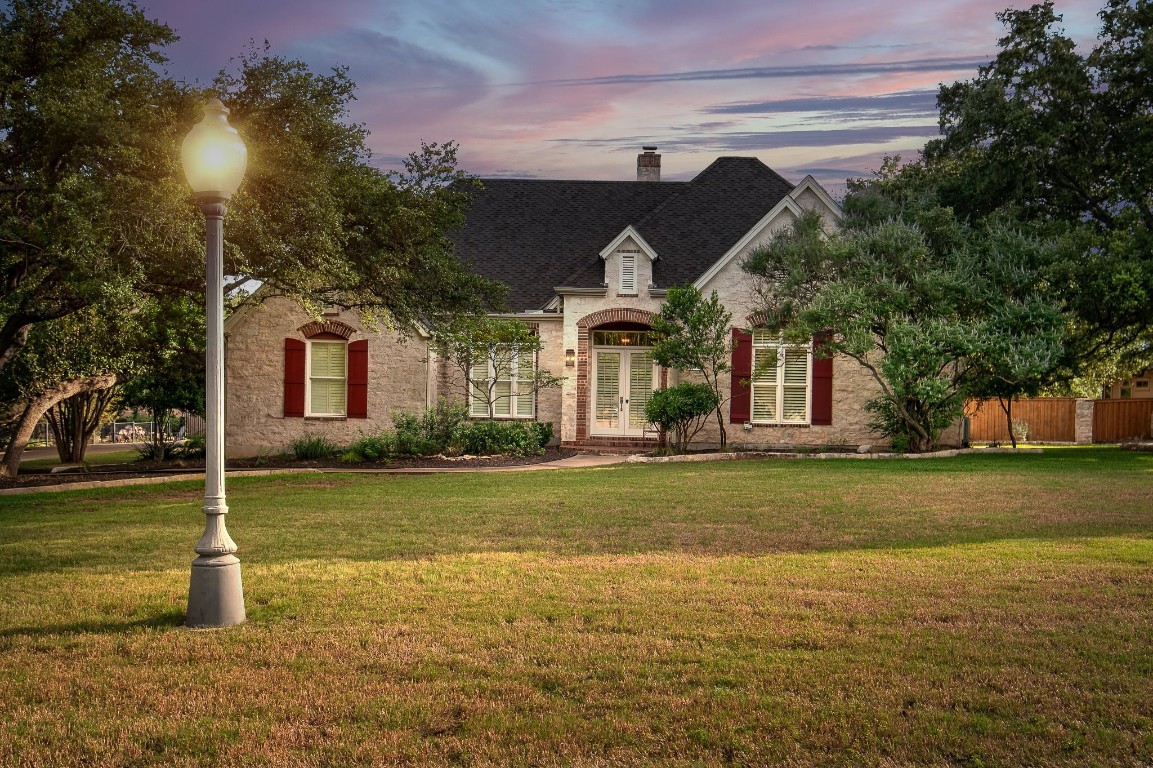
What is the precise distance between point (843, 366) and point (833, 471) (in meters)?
7.03

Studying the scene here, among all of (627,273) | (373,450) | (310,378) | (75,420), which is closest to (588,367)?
(627,273)

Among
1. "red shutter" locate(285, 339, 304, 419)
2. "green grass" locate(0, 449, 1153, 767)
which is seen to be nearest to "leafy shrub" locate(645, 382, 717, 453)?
"red shutter" locate(285, 339, 304, 419)

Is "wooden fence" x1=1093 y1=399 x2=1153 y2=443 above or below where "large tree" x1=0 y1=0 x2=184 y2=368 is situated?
below

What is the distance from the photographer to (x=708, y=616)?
6.48 m

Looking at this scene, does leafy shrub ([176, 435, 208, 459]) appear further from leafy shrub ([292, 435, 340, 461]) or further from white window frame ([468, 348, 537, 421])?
white window frame ([468, 348, 537, 421])

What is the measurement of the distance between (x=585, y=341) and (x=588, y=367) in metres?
0.64

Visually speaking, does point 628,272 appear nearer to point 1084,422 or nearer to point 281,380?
point 281,380

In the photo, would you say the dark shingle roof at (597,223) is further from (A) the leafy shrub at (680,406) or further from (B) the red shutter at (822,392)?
(B) the red shutter at (822,392)

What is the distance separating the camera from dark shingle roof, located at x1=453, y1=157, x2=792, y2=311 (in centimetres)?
2505

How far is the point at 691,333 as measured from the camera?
2208 centimetres

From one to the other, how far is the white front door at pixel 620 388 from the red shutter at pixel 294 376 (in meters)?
7.10

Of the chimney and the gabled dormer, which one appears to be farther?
the chimney

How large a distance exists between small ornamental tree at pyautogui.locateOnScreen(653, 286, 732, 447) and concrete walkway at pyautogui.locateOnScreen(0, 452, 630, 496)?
101 inches

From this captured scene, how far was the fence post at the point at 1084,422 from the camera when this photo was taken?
107 ft
